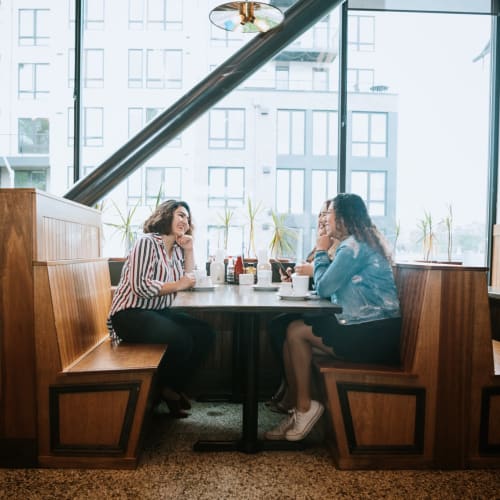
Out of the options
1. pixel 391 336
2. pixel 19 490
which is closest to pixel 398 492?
pixel 391 336

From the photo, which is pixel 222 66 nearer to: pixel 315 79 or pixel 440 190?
pixel 315 79

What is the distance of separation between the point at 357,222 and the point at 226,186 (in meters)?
1.86

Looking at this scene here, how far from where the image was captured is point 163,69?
4234 millimetres

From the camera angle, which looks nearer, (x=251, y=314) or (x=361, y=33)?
(x=251, y=314)

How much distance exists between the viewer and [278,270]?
3766 mm

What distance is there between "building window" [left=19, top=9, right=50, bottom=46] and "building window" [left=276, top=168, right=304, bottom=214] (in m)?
2.37

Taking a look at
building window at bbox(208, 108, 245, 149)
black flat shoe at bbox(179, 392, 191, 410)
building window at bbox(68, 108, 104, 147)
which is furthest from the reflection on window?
black flat shoe at bbox(179, 392, 191, 410)

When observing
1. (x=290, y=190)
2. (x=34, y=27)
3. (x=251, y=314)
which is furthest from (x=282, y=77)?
(x=251, y=314)

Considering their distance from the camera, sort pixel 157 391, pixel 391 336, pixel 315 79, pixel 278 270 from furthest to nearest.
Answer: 1. pixel 315 79
2. pixel 278 270
3. pixel 157 391
4. pixel 391 336

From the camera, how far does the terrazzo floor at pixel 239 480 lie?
6.56 ft

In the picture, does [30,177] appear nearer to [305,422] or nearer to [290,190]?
[290,190]

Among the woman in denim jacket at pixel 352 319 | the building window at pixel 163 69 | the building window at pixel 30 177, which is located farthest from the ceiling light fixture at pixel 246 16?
the building window at pixel 30 177

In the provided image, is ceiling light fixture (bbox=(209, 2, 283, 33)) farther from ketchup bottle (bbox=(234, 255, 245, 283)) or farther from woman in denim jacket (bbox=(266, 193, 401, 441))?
ketchup bottle (bbox=(234, 255, 245, 283))

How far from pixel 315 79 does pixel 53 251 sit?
2817 millimetres
